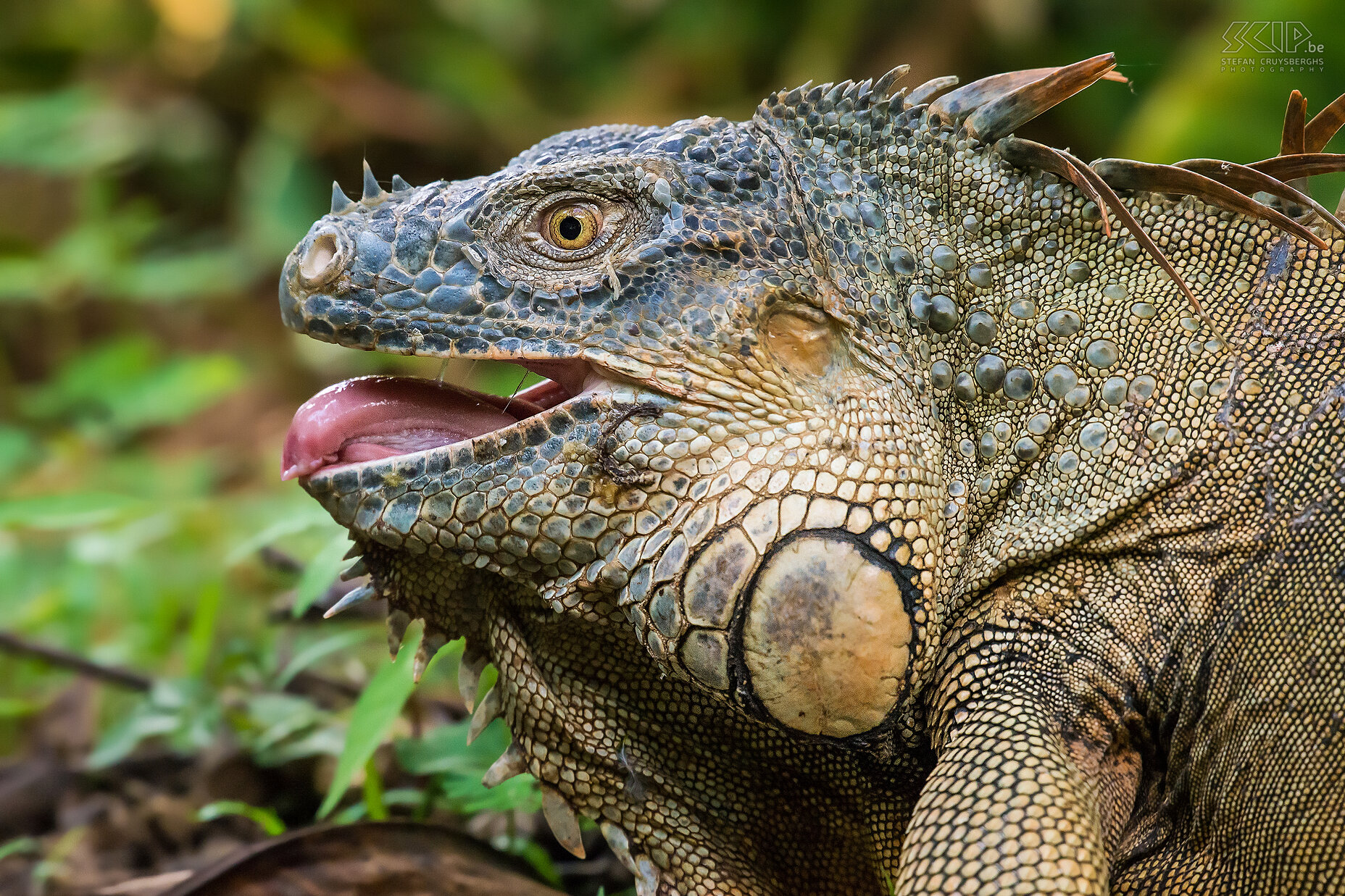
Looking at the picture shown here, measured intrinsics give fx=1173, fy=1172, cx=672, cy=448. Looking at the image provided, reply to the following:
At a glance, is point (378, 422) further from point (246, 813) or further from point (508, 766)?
point (246, 813)

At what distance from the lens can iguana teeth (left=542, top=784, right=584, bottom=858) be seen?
9.86ft

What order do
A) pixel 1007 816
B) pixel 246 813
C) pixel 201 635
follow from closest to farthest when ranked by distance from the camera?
pixel 1007 816
pixel 246 813
pixel 201 635

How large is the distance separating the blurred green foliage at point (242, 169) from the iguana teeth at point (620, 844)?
1635mm

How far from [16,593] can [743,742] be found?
5733mm

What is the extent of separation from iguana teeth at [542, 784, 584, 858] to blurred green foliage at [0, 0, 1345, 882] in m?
1.55

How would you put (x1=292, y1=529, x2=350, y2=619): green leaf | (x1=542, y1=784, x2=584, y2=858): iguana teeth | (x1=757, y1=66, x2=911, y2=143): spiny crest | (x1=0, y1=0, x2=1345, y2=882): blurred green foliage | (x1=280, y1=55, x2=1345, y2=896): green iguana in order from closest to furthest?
(x1=280, y1=55, x2=1345, y2=896): green iguana, (x1=542, y1=784, x2=584, y2=858): iguana teeth, (x1=757, y1=66, x2=911, y2=143): spiny crest, (x1=292, y1=529, x2=350, y2=619): green leaf, (x1=0, y1=0, x2=1345, y2=882): blurred green foliage

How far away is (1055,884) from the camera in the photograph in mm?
2277

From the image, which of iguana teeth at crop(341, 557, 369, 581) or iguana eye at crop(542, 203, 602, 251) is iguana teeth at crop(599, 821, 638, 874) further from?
iguana eye at crop(542, 203, 602, 251)

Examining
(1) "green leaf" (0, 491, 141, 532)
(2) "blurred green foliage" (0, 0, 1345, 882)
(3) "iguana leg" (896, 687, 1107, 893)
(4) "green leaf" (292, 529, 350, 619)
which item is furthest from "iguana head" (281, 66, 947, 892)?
(1) "green leaf" (0, 491, 141, 532)

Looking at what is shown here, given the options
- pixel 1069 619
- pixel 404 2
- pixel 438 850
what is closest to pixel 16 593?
pixel 438 850

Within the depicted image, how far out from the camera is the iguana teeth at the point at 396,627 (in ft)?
10.2

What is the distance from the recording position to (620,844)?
299 centimetres

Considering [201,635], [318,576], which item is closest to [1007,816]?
[318,576]

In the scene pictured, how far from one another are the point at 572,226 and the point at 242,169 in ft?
39.4
